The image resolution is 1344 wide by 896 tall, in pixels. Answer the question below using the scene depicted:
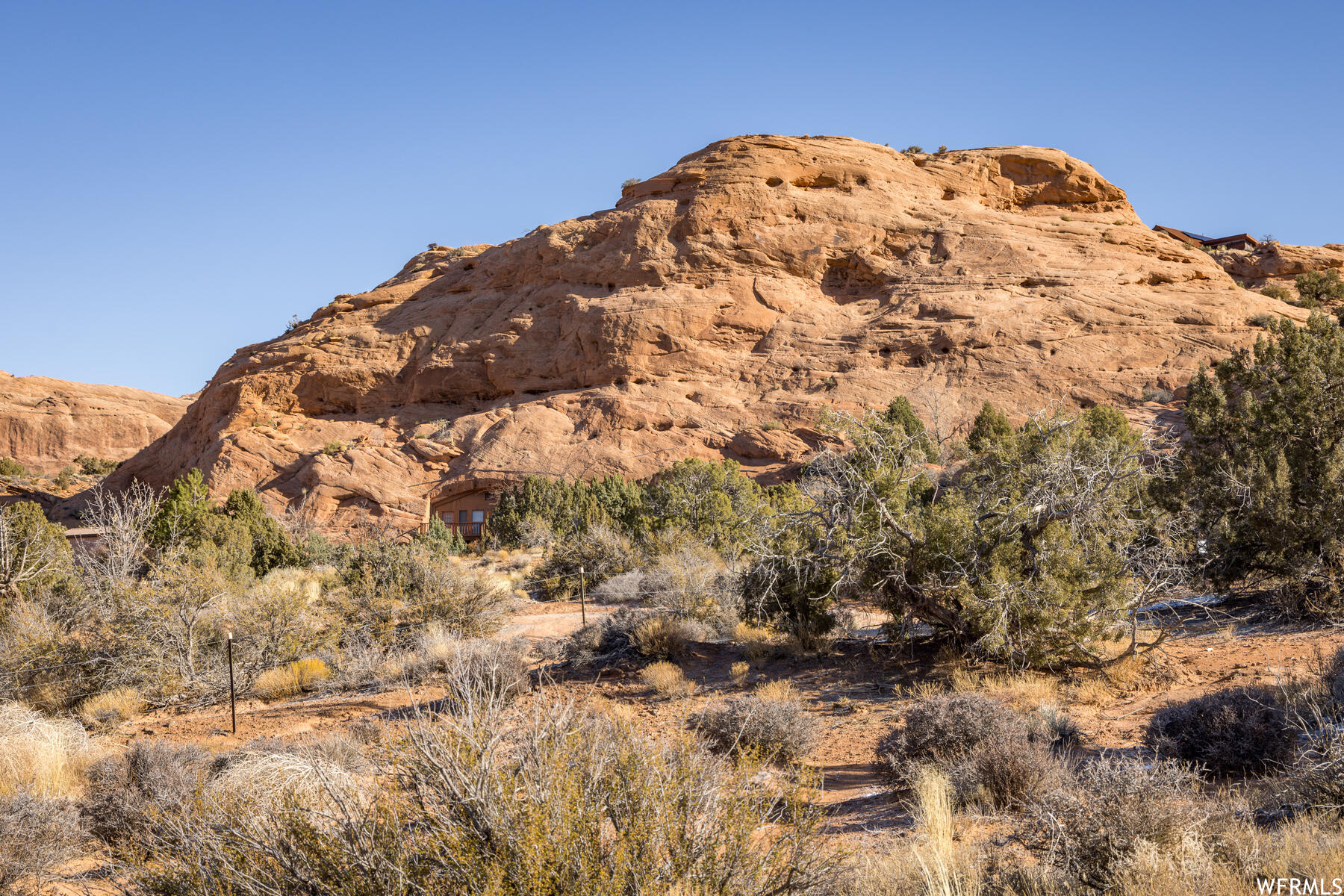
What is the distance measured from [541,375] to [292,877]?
124 feet

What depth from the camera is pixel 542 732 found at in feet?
12.8

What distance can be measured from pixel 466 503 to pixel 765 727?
31.2 metres

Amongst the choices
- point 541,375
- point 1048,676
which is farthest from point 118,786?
point 541,375

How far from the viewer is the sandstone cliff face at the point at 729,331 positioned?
114ft

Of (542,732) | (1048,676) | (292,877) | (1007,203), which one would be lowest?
(1048,676)

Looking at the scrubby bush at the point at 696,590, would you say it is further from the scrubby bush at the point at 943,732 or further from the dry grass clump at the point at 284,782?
the dry grass clump at the point at 284,782

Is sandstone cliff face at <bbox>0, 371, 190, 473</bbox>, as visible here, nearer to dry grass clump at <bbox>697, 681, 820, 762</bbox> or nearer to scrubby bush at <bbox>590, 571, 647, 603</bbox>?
scrubby bush at <bbox>590, 571, 647, 603</bbox>

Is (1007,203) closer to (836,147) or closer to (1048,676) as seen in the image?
(836,147)

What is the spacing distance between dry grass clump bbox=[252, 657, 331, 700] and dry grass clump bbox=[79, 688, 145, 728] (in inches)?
58.9

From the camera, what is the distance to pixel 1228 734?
18.9 ft

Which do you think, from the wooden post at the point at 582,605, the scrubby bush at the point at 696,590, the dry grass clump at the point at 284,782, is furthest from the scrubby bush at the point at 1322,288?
the dry grass clump at the point at 284,782

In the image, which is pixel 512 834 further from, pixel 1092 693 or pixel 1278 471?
pixel 1278 471

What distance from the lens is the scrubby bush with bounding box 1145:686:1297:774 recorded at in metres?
5.62

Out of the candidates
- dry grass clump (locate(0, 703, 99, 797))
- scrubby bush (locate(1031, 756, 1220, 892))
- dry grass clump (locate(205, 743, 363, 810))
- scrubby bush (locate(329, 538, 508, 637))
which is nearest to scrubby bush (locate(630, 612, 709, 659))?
scrubby bush (locate(329, 538, 508, 637))
